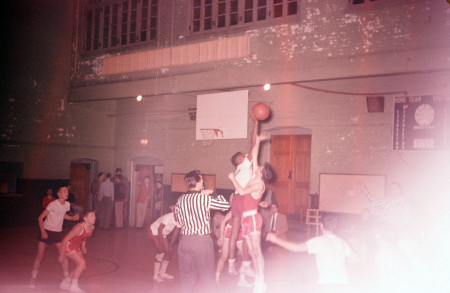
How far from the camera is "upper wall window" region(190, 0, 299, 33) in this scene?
40.7 ft

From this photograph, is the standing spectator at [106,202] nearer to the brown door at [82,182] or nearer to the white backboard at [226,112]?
the brown door at [82,182]

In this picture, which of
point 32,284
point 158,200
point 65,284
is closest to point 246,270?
point 65,284

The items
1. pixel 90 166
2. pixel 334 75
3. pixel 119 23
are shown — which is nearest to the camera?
pixel 334 75

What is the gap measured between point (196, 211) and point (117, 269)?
14.3ft

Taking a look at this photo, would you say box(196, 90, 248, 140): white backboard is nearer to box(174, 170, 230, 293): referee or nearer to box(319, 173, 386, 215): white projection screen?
box(319, 173, 386, 215): white projection screen

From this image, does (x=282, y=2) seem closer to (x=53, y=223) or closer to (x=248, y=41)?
(x=248, y=41)

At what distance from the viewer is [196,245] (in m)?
5.80

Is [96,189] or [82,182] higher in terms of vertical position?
[82,182]

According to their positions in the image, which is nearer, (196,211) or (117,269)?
(196,211)

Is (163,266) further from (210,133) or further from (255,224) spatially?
(210,133)

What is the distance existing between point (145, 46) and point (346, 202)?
777cm

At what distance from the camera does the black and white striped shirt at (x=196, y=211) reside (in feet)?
19.2

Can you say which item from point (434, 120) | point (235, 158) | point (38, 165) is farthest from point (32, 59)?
point (434, 120)

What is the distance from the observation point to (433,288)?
209 inches
